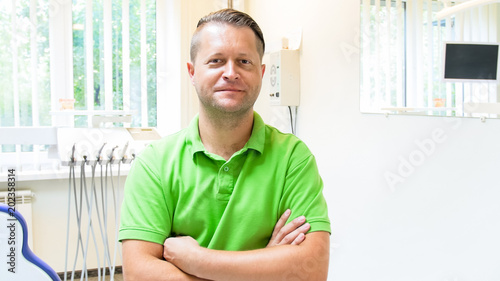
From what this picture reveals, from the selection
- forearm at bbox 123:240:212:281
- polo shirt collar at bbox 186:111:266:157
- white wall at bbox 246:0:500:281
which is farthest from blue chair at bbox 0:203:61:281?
white wall at bbox 246:0:500:281

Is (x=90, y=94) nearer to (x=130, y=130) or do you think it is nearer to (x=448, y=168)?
(x=130, y=130)

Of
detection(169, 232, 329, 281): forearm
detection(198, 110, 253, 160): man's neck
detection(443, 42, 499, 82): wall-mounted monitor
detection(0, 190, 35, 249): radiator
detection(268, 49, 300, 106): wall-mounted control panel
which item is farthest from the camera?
detection(0, 190, 35, 249): radiator

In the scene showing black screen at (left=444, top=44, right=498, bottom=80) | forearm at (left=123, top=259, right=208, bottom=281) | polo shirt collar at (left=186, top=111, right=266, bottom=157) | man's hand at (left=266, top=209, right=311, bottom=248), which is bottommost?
forearm at (left=123, top=259, right=208, bottom=281)

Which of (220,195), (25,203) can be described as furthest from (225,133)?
(25,203)

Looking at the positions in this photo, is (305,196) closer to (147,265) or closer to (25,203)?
(147,265)

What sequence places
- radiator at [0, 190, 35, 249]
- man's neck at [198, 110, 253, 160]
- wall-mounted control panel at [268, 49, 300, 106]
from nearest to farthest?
man's neck at [198, 110, 253, 160]
wall-mounted control panel at [268, 49, 300, 106]
radiator at [0, 190, 35, 249]

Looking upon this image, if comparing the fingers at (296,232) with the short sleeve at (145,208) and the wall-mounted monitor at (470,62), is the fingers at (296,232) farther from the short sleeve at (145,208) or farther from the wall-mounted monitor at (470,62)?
the wall-mounted monitor at (470,62)

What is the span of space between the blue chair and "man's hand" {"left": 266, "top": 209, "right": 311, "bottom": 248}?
1.91 feet

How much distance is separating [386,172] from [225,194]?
91 centimetres

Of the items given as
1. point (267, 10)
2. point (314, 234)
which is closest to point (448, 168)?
point (314, 234)

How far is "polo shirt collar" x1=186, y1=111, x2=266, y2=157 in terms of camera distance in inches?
51.7

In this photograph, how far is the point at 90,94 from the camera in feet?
11.2

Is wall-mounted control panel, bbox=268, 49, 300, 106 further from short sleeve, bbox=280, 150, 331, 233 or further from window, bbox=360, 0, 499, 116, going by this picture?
short sleeve, bbox=280, 150, 331, 233

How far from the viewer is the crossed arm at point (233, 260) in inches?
46.6
